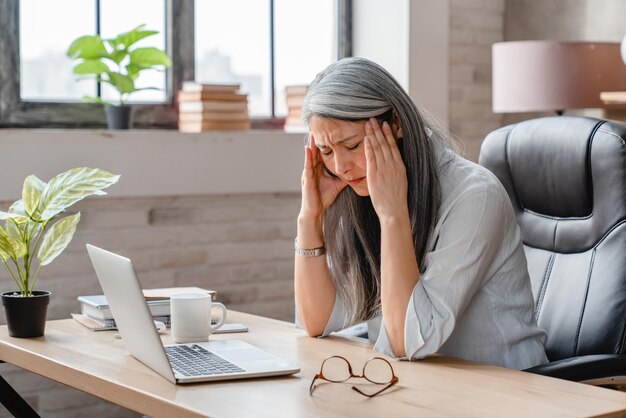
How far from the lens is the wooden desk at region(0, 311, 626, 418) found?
1523 millimetres

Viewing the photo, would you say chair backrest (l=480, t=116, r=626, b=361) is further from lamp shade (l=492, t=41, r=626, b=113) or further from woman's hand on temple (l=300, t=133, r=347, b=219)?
lamp shade (l=492, t=41, r=626, b=113)

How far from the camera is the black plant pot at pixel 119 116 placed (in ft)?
10.8

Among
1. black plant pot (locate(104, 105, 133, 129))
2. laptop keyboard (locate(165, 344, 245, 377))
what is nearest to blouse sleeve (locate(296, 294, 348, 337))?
laptop keyboard (locate(165, 344, 245, 377))

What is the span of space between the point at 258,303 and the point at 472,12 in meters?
1.55

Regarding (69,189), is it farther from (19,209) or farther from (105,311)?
(105,311)

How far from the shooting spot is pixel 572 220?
239 centimetres

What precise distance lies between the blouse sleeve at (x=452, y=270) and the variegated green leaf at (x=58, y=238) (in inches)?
29.1

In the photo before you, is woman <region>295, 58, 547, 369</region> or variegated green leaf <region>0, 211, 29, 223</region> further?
variegated green leaf <region>0, 211, 29, 223</region>

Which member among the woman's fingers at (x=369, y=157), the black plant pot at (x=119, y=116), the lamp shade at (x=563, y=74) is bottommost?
the woman's fingers at (x=369, y=157)

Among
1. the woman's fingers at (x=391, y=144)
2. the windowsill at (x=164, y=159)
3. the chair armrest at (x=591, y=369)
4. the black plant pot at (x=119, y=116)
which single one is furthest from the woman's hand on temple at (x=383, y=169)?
the black plant pot at (x=119, y=116)

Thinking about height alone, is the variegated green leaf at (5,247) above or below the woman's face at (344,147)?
below

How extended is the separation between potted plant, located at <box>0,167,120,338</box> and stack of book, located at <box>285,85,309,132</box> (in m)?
1.53

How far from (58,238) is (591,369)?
1.18 metres

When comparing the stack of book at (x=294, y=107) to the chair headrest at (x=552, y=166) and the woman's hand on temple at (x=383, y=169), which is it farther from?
the woman's hand on temple at (x=383, y=169)
